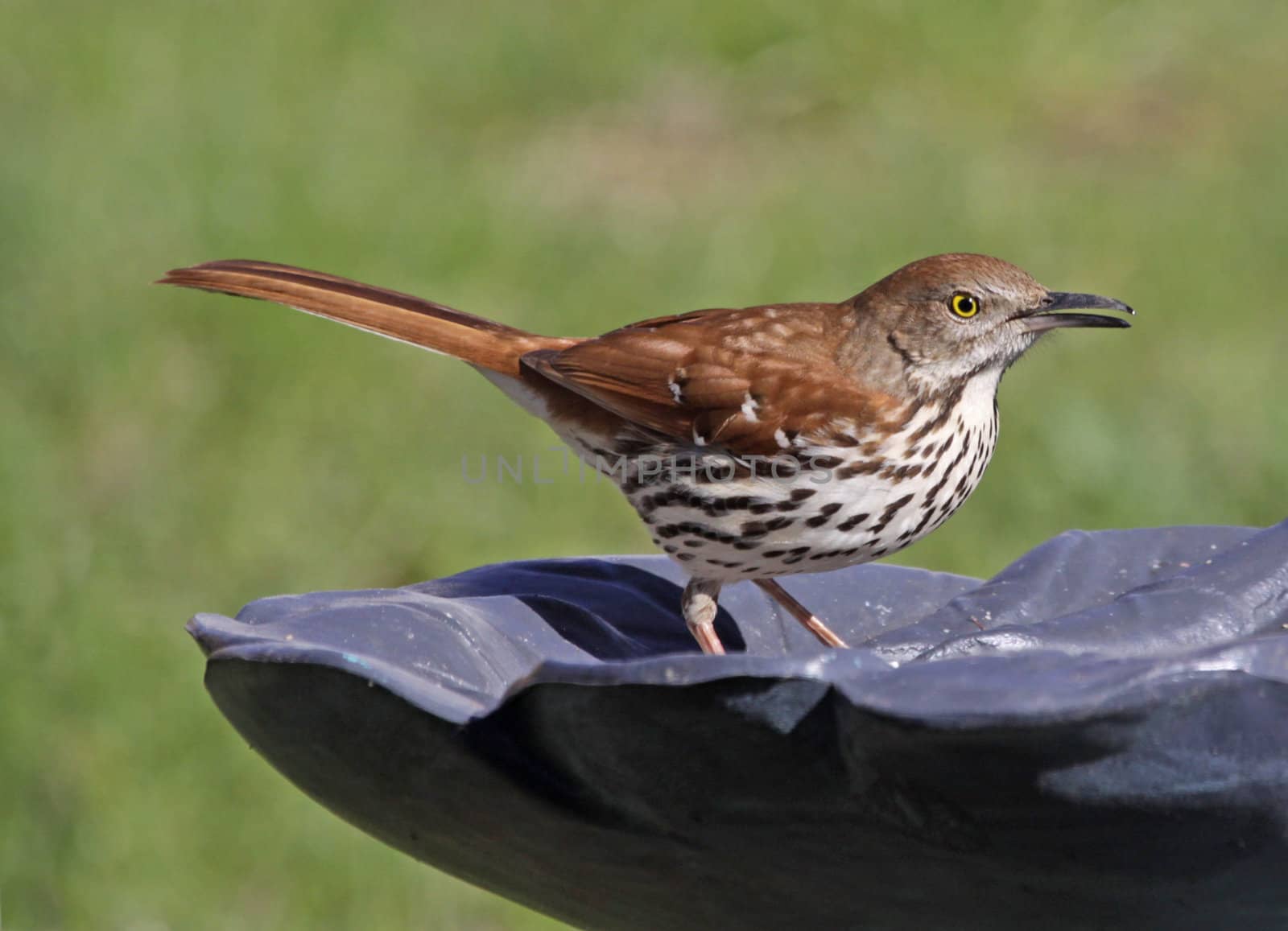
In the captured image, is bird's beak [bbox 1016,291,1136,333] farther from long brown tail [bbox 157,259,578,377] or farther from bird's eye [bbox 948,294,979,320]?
long brown tail [bbox 157,259,578,377]

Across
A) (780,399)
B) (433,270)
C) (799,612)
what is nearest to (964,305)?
(780,399)

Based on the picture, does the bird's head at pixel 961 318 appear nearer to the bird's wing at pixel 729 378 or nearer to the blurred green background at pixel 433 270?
the bird's wing at pixel 729 378

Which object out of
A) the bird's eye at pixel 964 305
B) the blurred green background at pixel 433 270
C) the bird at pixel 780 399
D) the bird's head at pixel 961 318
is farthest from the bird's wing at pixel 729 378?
the blurred green background at pixel 433 270

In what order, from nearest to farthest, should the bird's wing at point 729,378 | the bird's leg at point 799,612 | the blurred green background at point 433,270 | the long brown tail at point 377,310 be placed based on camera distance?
the bird's leg at point 799,612
the bird's wing at point 729,378
the long brown tail at point 377,310
the blurred green background at point 433,270

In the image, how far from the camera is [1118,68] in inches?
371

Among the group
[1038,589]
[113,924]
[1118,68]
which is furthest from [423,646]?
[1118,68]

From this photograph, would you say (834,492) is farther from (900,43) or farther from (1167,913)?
(900,43)

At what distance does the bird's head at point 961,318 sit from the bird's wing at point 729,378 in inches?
4.5

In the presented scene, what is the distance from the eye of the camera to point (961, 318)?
131 inches

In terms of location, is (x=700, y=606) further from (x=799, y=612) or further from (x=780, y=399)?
(x=780, y=399)

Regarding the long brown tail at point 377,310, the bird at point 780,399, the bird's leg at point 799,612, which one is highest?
the long brown tail at point 377,310

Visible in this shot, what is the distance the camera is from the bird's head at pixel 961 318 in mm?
3262

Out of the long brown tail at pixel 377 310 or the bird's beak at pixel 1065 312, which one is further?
the long brown tail at pixel 377 310

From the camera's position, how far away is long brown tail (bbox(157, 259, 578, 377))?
11.3 ft
